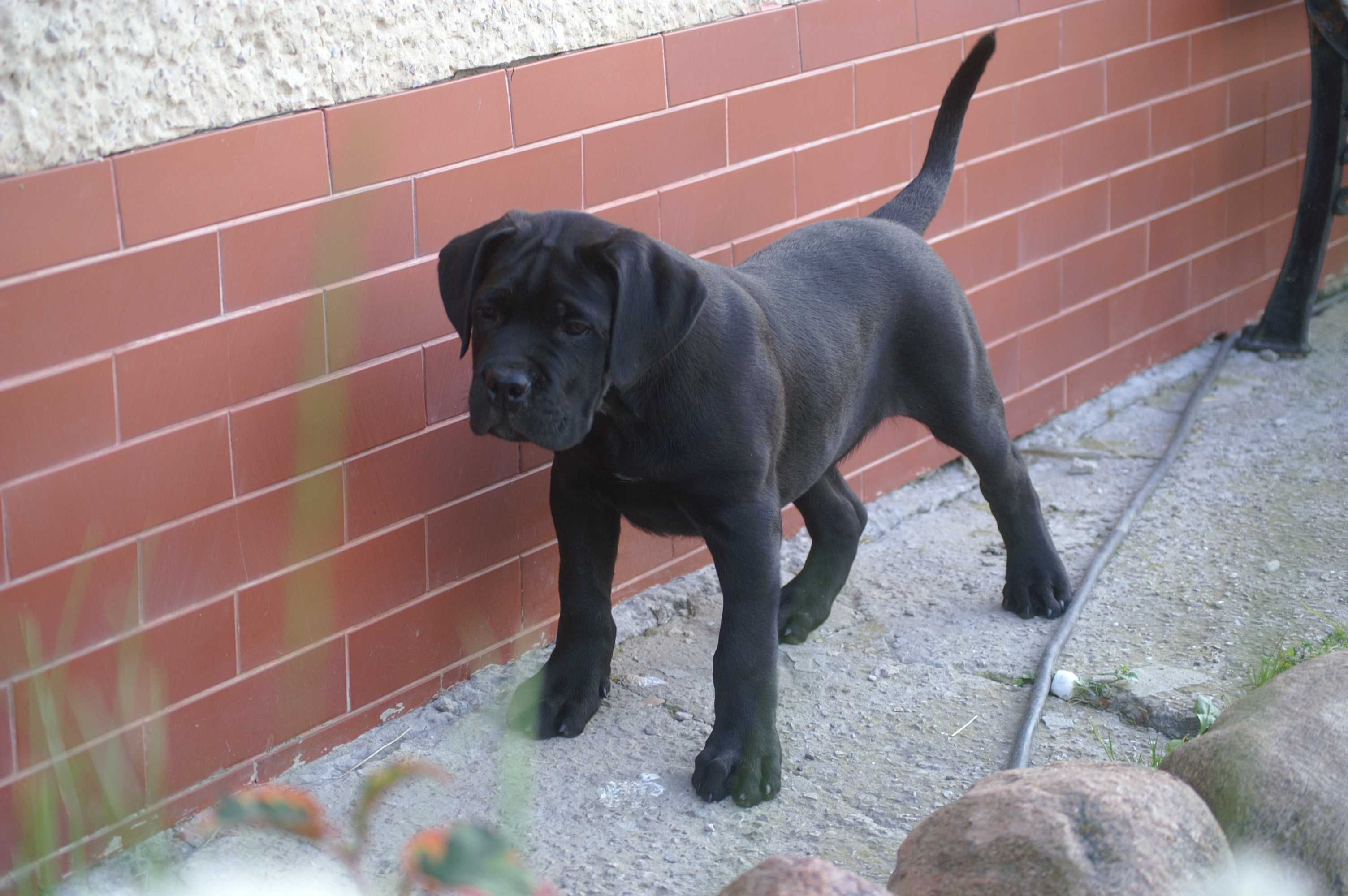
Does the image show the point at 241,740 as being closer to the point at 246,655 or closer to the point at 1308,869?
the point at 246,655

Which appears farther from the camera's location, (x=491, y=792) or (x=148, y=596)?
(x=491, y=792)

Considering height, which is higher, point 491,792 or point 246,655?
point 246,655

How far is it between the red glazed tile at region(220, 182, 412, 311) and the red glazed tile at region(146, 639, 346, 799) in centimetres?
85

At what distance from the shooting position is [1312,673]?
111 inches

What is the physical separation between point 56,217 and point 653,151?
1.73m

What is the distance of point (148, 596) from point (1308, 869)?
7.48 ft

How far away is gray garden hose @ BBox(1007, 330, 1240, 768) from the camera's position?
3.40 meters

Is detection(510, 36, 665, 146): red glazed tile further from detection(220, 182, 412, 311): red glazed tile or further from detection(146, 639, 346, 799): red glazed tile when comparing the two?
detection(146, 639, 346, 799): red glazed tile

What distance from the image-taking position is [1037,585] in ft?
13.4

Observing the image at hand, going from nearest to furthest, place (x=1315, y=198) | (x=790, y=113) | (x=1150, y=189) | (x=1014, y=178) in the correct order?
(x=790, y=113), (x=1014, y=178), (x=1150, y=189), (x=1315, y=198)

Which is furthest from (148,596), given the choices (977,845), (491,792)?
(977,845)

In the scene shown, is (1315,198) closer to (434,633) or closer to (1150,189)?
(1150,189)

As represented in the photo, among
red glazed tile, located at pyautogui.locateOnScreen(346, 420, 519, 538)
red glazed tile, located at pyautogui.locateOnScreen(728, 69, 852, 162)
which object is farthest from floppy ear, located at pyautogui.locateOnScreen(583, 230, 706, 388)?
red glazed tile, located at pyautogui.locateOnScreen(728, 69, 852, 162)

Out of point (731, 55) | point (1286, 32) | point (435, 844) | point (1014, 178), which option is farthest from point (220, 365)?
point (1286, 32)
